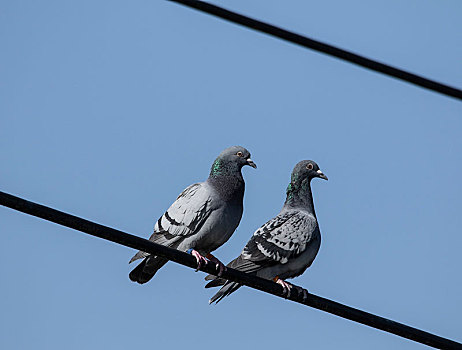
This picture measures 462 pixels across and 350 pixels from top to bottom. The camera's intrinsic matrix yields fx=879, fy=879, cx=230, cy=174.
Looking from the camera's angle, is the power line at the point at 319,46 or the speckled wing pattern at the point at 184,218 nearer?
the power line at the point at 319,46

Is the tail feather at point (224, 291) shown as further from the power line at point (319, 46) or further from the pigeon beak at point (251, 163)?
the power line at point (319, 46)

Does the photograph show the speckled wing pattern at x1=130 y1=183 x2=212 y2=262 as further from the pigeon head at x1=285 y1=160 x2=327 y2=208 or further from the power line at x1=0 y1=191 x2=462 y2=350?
the power line at x1=0 y1=191 x2=462 y2=350

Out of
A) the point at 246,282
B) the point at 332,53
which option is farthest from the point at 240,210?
the point at 332,53

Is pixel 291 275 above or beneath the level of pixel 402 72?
above

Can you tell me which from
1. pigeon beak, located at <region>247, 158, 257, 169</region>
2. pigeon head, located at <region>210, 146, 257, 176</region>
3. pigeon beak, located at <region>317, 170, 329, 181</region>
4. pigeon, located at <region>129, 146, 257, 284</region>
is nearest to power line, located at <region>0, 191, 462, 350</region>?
pigeon, located at <region>129, 146, 257, 284</region>

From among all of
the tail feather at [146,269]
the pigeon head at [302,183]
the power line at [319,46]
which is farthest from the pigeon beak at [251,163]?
the power line at [319,46]

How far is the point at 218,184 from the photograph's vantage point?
10789 millimetres

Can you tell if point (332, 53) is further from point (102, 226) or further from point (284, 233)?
point (284, 233)

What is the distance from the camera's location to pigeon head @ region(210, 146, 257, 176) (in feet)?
36.4

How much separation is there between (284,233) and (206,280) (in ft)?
4.03

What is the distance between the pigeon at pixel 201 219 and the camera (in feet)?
34.1

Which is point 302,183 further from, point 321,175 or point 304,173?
point 321,175

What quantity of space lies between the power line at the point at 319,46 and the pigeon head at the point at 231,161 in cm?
578

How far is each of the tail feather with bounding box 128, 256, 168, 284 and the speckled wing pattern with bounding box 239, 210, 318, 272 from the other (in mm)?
1046
